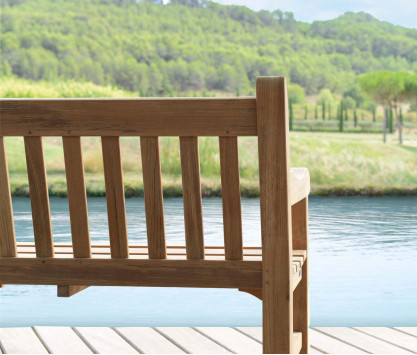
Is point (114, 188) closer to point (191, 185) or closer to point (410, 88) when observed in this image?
point (191, 185)

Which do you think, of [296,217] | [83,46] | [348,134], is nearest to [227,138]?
[296,217]

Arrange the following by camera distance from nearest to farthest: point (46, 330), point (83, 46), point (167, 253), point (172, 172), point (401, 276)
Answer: point (167, 253) < point (46, 330) < point (401, 276) < point (172, 172) < point (83, 46)

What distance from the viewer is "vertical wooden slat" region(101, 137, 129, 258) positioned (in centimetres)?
133

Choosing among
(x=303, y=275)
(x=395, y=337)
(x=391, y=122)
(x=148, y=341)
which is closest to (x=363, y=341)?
(x=395, y=337)

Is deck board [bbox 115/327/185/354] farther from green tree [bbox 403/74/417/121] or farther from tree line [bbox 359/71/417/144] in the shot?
green tree [bbox 403/74/417/121]

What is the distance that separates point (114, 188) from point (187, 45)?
9.88m

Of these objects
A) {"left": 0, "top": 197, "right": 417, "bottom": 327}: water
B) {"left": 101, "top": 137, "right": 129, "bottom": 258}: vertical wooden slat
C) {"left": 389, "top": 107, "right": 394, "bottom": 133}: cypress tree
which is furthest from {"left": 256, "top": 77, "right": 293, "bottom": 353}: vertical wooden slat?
{"left": 389, "top": 107, "right": 394, "bottom": 133}: cypress tree

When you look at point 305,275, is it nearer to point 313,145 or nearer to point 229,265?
point 229,265

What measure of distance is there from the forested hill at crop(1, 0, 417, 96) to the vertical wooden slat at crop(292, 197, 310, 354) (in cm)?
891

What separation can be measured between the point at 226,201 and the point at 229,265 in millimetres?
134

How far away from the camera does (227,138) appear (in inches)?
50.9

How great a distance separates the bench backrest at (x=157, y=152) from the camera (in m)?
1.29

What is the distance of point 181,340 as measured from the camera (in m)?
2.12

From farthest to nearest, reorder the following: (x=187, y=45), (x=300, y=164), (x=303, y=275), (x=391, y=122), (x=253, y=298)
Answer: (x=187, y=45) → (x=391, y=122) → (x=300, y=164) → (x=253, y=298) → (x=303, y=275)
